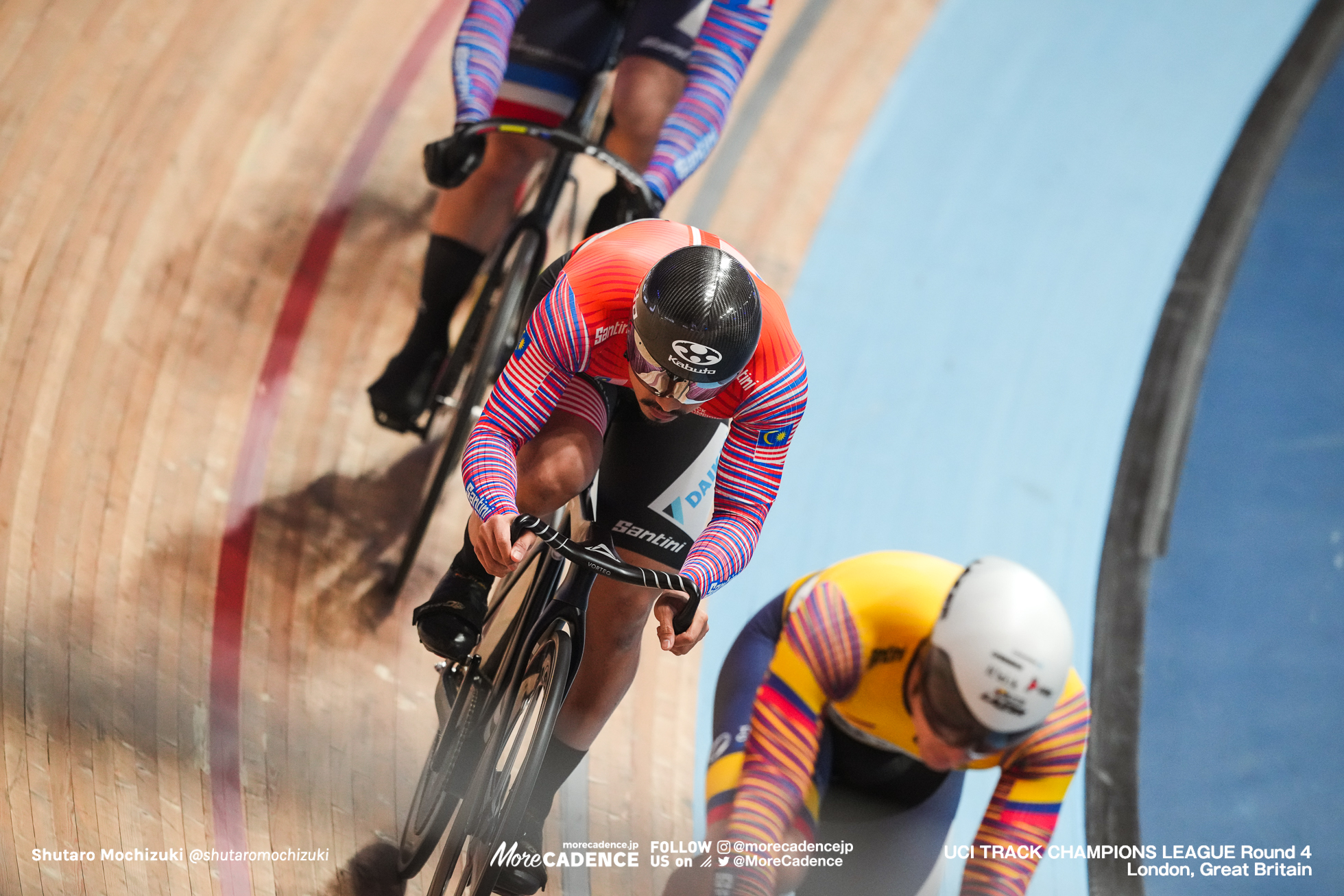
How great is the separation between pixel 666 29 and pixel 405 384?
1.23 metres

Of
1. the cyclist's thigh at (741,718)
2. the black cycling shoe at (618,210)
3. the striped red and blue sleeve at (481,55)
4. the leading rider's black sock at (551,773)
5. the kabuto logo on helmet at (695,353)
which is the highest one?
the striped red and blue sleeve at (481,55)

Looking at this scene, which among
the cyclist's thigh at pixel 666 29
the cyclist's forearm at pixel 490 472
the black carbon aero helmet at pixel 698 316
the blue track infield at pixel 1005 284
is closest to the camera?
the black carbon aero helmet at pixel 698 316

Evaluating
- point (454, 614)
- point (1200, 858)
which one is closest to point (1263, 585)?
point (1200, 858)

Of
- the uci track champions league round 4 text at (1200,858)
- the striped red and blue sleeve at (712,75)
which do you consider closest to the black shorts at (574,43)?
the striped red and blue sleeve at (712,75)

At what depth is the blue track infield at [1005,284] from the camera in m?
3.89

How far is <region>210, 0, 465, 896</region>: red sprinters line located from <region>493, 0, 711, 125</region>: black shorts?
42.8 inches

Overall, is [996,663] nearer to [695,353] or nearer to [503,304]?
[695,353]

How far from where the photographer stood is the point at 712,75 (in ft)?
9.61

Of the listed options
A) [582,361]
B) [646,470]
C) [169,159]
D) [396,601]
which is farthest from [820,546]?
[169,159]

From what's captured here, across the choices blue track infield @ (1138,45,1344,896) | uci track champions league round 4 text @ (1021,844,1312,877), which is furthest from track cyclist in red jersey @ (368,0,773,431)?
blue track infield @ (1138,45,1344,896)

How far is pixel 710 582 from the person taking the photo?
1995mm

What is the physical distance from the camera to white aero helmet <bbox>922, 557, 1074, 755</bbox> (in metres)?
1.84

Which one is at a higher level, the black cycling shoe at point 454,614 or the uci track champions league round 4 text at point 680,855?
the black cycling shoe at point 454,614

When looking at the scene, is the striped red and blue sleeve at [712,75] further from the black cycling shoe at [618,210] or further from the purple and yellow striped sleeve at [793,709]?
the purple and yellow striped sleeve at [793,709]
